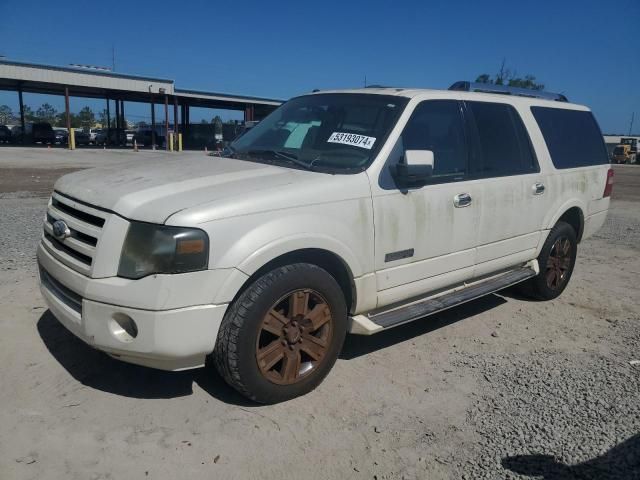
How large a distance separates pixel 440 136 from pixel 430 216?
0.70 m

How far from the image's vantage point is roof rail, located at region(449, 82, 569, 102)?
16.1 ft

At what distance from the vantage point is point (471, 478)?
264 cm

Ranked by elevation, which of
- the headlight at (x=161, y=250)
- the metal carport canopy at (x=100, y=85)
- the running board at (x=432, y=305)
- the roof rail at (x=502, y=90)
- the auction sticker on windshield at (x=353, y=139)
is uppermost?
the metal carport canopy at (x=100, y=85)

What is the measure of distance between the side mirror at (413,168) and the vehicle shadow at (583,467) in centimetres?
181

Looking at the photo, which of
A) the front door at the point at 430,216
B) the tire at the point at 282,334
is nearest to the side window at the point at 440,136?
the front door at the point at 430,216

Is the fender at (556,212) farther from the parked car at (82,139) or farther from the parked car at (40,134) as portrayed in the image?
the parked car at (82,139)

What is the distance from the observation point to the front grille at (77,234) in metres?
2.94

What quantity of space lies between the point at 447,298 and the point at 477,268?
0.44 meters

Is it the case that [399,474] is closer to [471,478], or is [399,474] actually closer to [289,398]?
[471,478]

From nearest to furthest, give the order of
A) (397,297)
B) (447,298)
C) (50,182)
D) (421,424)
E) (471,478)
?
(471,478) → (421,424) → (397,297) → (447,298) → (50,182)

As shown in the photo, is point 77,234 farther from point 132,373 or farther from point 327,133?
point 327,133

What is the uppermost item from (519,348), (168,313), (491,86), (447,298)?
(491,86)

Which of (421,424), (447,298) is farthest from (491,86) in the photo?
(421,424)

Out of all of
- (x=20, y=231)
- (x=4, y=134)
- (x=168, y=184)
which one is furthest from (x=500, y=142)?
(x=4, y=134)
